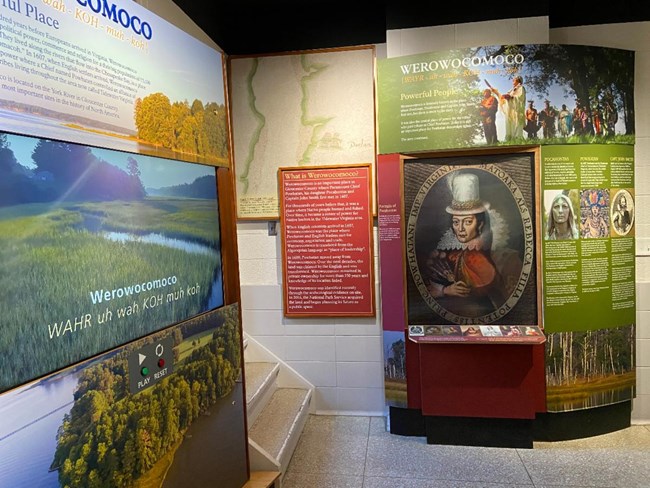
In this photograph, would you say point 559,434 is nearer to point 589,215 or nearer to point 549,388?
point 549,388

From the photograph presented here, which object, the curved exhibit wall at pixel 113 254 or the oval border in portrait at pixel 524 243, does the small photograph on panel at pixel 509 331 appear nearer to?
the oval border in portrait at pixel 524 243

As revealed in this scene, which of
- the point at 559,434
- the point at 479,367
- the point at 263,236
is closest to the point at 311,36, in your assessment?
the point at 263,236

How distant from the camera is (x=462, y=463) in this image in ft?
9.00

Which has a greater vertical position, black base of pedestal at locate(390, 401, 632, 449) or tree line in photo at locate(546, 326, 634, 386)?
tree line in photo at locate(546, 326, 634, 386)

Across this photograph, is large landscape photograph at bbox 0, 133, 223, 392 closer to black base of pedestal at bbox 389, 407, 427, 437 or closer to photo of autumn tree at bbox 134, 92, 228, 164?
photo of autumn tree at bbox 134, 92, 228, 164

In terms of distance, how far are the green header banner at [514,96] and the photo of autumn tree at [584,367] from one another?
1.32 metres

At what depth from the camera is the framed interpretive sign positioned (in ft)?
11.0

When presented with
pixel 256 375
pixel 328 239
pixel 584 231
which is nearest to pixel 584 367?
pixel 584 231

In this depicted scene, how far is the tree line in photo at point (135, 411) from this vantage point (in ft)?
4.45

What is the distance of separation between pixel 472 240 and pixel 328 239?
1081 mm

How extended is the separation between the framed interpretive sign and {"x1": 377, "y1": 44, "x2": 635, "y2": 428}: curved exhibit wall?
365mm

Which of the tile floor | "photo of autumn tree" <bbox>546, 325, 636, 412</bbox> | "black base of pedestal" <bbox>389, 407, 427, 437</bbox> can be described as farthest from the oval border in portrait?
the tile floor

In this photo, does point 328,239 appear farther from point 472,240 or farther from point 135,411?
point 135,411

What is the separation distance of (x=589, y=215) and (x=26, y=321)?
312cm
